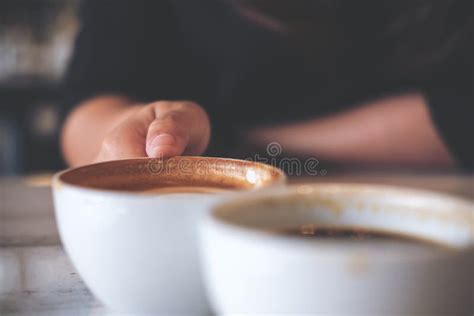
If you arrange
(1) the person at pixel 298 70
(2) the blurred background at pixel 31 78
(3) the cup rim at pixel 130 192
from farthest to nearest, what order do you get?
(2) the blurred background at pixel 31 78 → (1) the person at pixel 298 70 → (3) the cup rim at pixel 130 192

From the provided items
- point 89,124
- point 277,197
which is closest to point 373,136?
point 89,124

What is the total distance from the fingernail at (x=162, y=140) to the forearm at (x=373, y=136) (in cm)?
80

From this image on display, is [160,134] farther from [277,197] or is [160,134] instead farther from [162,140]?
[277,197]

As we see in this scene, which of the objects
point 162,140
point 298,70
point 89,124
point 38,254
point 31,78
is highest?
point 31,78

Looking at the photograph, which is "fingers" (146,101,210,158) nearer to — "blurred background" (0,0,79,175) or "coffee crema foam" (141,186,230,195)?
"coffee crema foam" (141,186,230,195)

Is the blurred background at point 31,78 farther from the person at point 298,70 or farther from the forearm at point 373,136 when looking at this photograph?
the forearm at point 373,136

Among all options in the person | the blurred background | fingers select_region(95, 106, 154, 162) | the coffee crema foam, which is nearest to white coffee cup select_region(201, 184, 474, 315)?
the coffee crema foam

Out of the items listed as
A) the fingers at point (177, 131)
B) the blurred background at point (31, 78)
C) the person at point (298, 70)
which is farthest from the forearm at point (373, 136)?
the blurred background at point (31, 78)

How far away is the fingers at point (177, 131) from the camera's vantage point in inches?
18.7

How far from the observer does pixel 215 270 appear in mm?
291

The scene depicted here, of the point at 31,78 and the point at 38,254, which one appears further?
the point at 31,78

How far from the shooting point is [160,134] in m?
0.49

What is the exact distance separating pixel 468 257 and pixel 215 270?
0.13 m

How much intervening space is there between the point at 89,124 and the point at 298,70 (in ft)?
1.69
